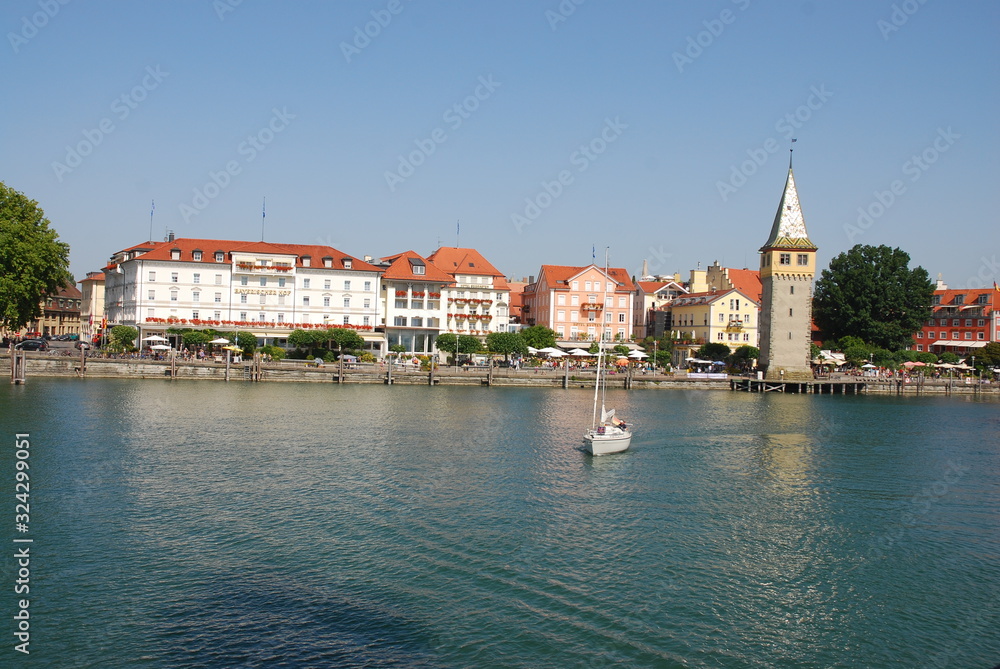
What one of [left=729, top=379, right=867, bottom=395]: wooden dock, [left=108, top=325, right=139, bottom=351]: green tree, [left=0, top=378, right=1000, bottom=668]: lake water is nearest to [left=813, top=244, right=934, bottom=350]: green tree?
[left=729, top=379, right=867, bottom=395]: wooden dock

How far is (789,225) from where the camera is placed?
243ft

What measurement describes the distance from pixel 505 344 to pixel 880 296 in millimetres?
41926

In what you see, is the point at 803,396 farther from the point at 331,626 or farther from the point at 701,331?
the point at 331,626

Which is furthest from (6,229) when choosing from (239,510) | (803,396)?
(803,396)

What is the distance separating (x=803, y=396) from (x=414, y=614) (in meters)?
60.8

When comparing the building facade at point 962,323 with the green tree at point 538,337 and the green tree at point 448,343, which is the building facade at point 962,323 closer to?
the green tree at point 538,337

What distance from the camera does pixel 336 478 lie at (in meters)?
27.1

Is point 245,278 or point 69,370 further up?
point 245,278

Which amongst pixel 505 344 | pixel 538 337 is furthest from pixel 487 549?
pixel 538 337

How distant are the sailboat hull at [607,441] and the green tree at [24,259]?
4529 cm

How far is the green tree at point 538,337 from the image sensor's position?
7625cm

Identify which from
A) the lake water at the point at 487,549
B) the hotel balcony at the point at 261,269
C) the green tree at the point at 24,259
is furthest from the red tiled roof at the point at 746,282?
the green tree at the point at 24,259

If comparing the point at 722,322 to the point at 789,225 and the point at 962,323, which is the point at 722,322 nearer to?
the point at 789,225

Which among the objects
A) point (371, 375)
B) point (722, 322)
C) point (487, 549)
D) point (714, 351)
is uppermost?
point (722, 322)
